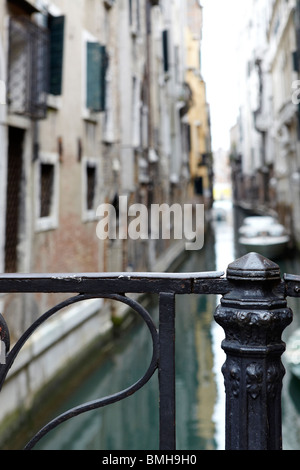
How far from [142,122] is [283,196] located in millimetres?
12757

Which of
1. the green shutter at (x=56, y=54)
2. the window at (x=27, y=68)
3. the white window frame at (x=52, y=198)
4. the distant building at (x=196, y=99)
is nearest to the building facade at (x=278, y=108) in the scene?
the distant building at (x=196, y=99)

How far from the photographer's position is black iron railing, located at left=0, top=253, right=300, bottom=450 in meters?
1.19

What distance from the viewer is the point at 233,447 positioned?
1.22 meters

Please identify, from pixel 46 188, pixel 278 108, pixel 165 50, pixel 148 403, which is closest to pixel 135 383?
pixel 148 403

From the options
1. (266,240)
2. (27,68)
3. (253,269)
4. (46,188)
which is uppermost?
(266,240)

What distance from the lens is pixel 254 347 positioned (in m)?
1.19

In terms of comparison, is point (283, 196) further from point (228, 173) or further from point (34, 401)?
point (228, 173)

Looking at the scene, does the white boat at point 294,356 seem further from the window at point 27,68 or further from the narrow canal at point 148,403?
the window at point 27,68

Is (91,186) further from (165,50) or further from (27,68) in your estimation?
(165,50)

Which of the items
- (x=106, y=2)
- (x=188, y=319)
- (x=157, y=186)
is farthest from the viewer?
(x=157, y=186)

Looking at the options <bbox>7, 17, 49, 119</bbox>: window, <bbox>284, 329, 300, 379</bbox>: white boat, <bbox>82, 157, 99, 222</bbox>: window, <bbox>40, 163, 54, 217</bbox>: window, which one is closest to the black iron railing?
<bbox>7, 17, 49, 119</bbox>: window

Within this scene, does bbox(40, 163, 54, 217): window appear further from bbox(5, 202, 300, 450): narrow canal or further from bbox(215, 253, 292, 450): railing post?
bbox(215, 253, 292, 450): railing post

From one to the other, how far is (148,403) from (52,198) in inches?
120

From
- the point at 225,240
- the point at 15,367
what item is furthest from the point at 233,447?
the point at 225,240
